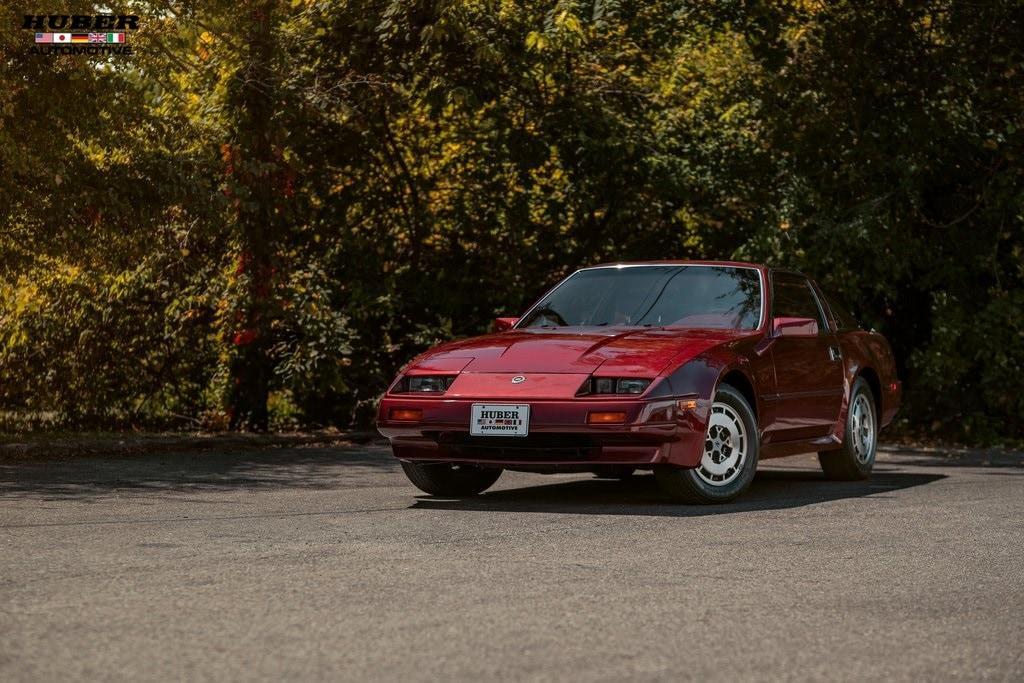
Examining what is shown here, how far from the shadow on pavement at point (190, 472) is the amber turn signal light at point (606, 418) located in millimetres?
2539

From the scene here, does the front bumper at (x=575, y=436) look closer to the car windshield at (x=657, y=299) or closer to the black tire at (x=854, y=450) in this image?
the car windshield at (x=657, y=299)

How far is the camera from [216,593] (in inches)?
225

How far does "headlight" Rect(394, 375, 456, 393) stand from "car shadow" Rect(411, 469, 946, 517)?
2.21 ft

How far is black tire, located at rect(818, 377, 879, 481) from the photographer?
10727 millimetres

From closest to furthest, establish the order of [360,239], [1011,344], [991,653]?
1. [991,653]
2. [1011,344]
3. [360,239]

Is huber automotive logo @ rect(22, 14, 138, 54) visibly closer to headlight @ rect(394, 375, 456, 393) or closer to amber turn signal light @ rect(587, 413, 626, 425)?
headlight @ rect(394, 375, 456, 393)

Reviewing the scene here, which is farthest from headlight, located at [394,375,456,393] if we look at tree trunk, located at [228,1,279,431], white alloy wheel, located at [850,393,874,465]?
tree trunk, located at [228,1,279,431]

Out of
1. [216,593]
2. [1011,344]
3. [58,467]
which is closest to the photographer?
[216,593]

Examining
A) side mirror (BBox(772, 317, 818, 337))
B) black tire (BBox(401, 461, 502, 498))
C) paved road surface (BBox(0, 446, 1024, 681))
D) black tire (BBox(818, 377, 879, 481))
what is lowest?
paved road surface (BBox(0, 446, 1024, 681))

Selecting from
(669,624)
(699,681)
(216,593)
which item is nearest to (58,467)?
(216,593)

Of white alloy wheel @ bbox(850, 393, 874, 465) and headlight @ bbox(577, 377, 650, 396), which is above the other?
headlight @ bbox(577, 377, 650, 396)

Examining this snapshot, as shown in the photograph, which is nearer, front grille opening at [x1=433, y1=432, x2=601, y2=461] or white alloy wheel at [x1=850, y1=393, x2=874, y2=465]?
front grille opening at [x1=433, y1=432, x2=601, y2=461]

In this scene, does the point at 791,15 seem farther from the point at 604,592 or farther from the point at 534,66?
the point at 604,592

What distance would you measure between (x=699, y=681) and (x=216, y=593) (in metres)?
2.09
